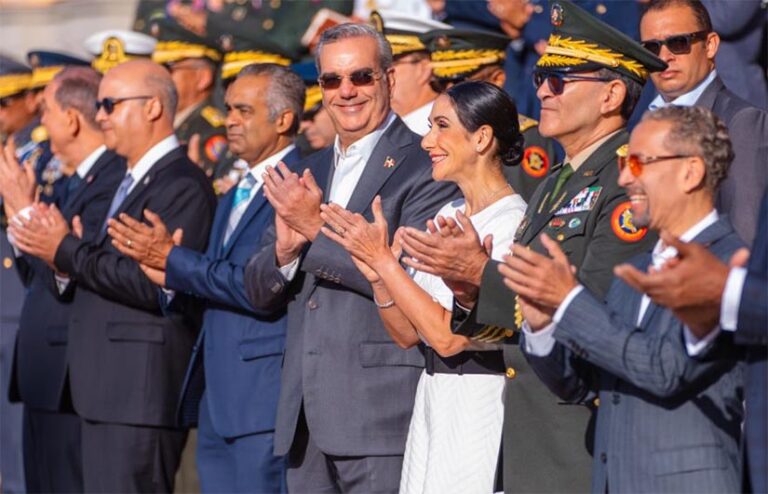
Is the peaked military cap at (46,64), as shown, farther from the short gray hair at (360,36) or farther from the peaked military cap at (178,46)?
the short gray hair at (360,36)

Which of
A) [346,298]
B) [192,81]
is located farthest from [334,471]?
[192,81]

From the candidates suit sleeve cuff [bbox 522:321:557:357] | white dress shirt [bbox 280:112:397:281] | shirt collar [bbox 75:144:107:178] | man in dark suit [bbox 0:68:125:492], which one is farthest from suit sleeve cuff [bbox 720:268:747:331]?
shirt collar [bbox 75:144:107:178]

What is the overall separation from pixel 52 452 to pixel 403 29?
8.91 feet

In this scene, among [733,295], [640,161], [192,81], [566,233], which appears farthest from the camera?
[192,81]

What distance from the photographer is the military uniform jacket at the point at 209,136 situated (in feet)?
28.4

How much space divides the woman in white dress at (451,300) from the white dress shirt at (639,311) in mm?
522

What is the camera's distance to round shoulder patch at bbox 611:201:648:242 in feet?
15.1

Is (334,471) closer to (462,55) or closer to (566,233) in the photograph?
(566,233)

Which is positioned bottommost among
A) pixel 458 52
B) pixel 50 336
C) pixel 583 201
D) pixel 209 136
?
pixel 50 336

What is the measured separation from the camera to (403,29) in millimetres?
7578

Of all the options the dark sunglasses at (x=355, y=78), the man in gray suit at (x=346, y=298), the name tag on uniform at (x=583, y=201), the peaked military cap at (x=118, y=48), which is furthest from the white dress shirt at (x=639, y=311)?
the peaked military cap at (x=118, y=48)

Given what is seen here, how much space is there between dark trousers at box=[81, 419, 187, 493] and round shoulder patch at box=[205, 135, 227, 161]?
2197mm

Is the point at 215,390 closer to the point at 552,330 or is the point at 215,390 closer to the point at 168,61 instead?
the point at 552,330

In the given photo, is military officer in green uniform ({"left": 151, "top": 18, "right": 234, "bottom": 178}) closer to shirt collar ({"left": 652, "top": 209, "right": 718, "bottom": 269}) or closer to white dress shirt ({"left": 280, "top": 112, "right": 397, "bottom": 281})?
white dress shirt ({"left": 280, "top": 112, "right": 397, "bottom": 281})
